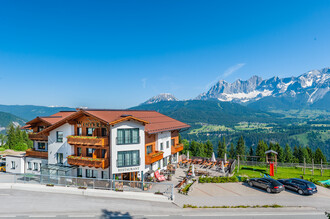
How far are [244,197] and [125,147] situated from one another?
564 inches

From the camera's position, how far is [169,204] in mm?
18062

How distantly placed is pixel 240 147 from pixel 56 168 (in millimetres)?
62816

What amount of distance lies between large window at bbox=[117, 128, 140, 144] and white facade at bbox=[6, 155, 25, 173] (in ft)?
66.0

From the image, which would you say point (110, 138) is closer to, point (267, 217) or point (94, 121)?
point (94, 121)

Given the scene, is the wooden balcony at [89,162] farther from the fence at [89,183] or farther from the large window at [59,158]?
the large window at [59,158]

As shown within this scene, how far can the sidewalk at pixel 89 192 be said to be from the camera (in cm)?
1880

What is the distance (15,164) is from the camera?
32781 mm

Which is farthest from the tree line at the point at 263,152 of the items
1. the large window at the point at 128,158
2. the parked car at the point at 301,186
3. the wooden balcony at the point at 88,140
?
the wooden balcony at the point at 88,140

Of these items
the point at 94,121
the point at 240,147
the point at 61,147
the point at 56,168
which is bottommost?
the point at 240,147

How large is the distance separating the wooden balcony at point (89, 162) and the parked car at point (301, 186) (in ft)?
69.5

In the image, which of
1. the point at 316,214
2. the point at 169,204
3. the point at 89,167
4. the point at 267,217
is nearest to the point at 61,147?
the point at 89,167

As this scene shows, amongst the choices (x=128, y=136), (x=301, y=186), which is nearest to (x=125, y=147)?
(x=128, y=136)

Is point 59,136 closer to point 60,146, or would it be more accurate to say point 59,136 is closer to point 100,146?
point 60,146

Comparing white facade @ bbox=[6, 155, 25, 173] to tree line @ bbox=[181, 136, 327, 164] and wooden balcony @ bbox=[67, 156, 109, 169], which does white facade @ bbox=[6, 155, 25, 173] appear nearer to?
wooden balcony @ bbox=[67, 156, 109, 169]
